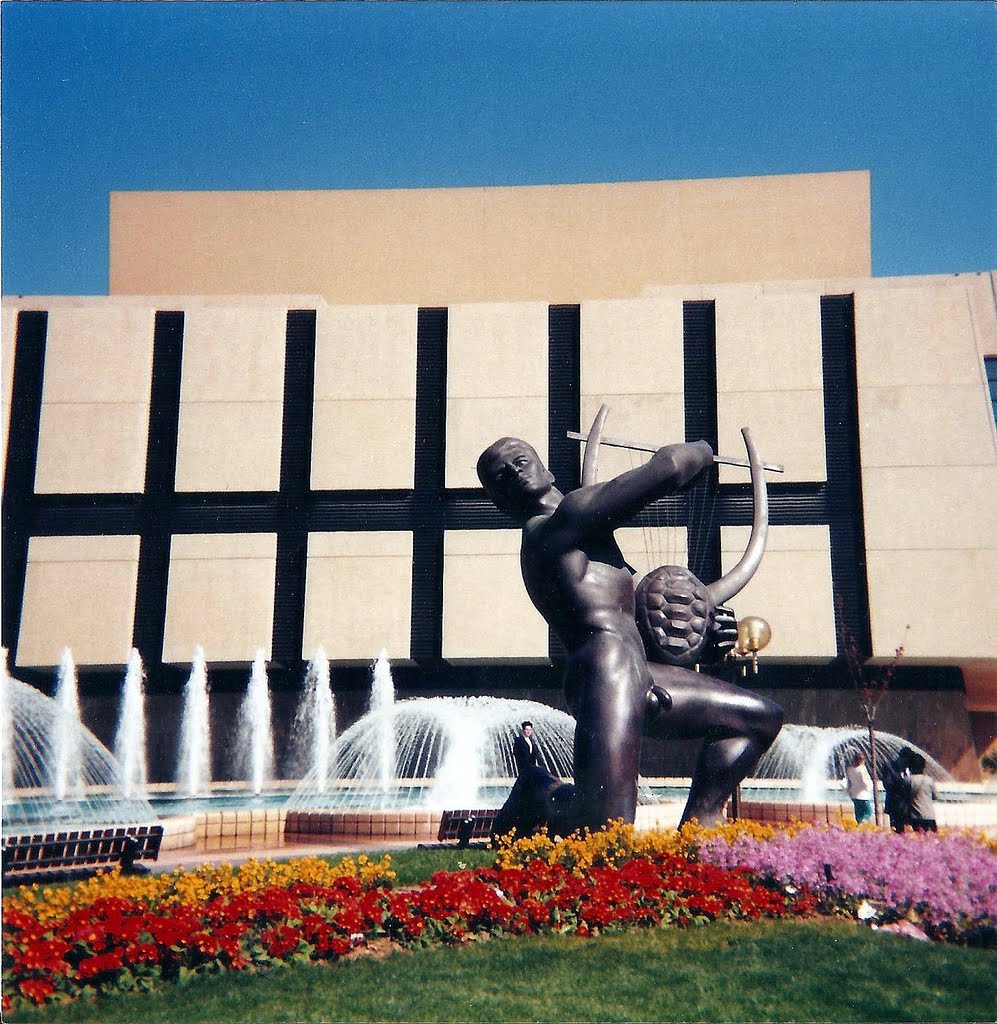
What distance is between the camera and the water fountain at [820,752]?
30031 mm

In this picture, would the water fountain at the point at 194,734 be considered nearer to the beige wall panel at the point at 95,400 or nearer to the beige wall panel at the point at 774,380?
the beige wall panel at the point at 95,400

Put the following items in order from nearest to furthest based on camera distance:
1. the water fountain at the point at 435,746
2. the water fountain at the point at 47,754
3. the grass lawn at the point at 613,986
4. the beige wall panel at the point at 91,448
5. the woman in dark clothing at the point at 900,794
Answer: the grass lawn at the point at 613,986
the woman in dark clothing at the point at 900,794
the water fountain at the point at 47,754
the water fountain at the point at 435,746
the beige wall panel at the point at 91,448

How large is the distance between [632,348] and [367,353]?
23.9 feet

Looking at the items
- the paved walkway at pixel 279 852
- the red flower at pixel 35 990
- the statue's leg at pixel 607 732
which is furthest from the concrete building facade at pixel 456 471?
the red flower at pixel 35 990

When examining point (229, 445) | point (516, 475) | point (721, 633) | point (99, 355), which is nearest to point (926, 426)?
point (229, 445)

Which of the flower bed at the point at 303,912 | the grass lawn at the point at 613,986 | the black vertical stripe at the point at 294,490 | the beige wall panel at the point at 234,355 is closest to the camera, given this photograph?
the grass lawn at the point at 613,986

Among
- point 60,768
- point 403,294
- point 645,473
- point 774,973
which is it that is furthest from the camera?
point 403,294

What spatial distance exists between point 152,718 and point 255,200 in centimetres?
1746

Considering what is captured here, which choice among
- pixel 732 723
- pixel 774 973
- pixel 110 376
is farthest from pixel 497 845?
pixel 110 376

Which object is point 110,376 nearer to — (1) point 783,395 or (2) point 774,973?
(1) point 783,395

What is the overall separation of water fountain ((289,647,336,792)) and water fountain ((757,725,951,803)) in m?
11.4

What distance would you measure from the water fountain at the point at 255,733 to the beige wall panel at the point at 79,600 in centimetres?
347

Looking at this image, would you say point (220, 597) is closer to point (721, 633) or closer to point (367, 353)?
point (367, 353)

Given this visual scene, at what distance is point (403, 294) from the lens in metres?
38.3
